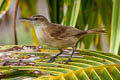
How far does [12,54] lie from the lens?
2.36 meters

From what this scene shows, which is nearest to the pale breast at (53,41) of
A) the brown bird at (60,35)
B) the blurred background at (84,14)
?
the brown bird at (60,35)

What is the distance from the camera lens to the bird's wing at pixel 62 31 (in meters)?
2.69

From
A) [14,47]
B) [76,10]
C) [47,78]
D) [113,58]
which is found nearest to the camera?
[47,78]

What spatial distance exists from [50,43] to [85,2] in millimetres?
866

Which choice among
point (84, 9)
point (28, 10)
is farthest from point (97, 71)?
point (28, 10)

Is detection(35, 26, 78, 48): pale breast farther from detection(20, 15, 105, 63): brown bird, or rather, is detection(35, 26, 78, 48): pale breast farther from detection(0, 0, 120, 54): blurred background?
detection(0, 0, 120, 54): blurred background

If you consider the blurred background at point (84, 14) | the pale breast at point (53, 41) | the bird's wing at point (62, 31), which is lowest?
→ the pale breast at point (53, 41)

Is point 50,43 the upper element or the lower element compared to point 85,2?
lower

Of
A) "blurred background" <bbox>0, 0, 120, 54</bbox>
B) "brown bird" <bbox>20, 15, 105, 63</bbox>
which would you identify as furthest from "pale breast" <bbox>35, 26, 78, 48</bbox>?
"blurred background" <bbox>0, 0, 120, 54</bbox>

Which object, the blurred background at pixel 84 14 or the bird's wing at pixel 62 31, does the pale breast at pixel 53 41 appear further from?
the blurred background at pixel 84 14

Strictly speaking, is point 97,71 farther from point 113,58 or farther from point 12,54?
point 12,54

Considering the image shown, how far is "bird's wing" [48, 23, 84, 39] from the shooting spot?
269cm

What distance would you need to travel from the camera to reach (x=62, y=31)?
2.75 metres

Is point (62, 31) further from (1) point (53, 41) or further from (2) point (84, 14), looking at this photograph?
(2) point (84, 14)
